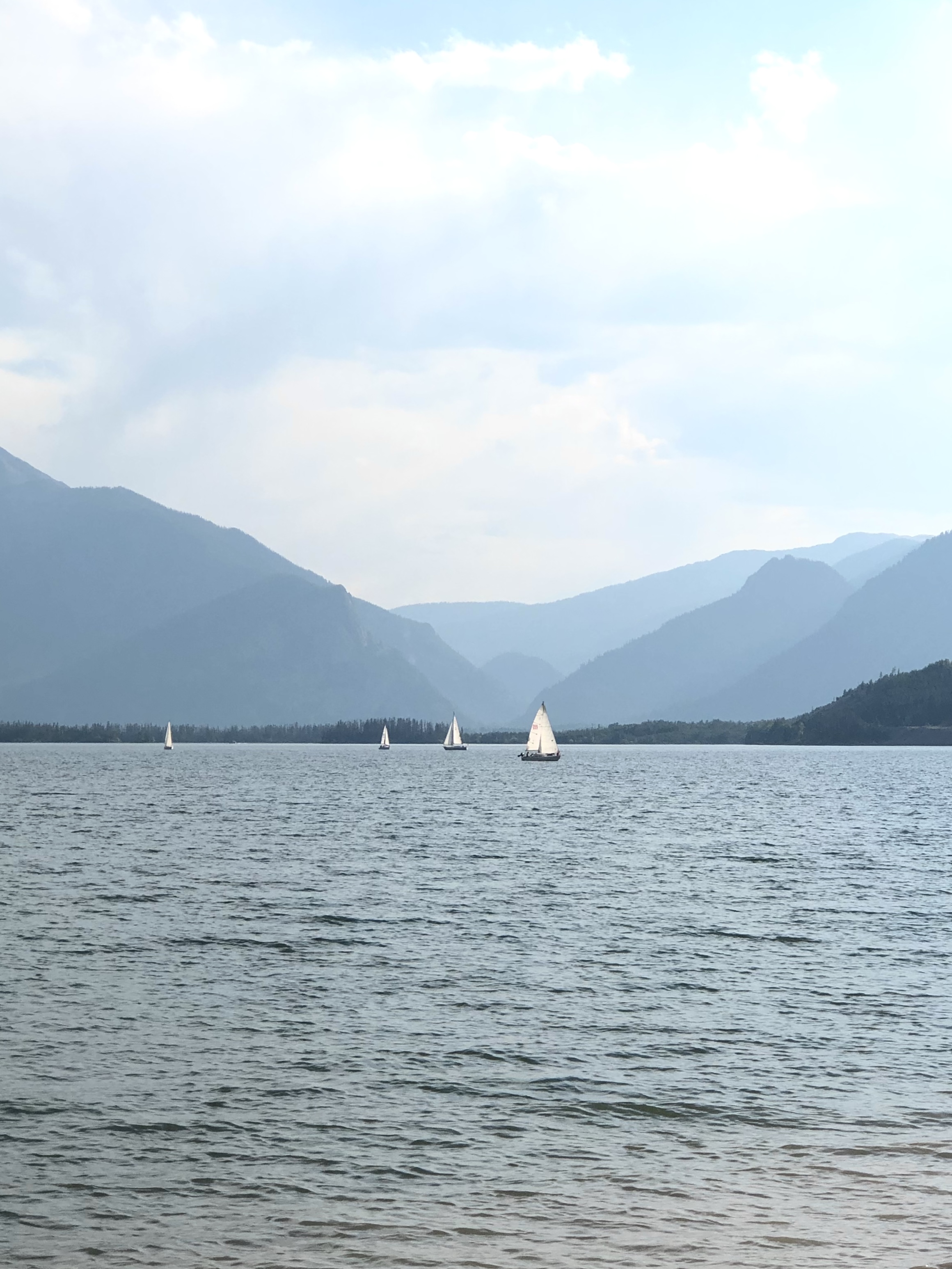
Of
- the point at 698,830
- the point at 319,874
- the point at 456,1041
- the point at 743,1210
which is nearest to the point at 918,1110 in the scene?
the point at 743,1210

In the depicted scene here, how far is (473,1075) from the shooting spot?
108 ft

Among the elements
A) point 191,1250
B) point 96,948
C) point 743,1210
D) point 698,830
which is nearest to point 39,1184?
point 191,1250

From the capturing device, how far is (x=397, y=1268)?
20.5 m

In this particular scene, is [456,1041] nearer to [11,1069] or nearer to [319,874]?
[11,1069]

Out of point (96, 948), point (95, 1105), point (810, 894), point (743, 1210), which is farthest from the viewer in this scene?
point (810, 894)

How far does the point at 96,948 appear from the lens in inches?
2015

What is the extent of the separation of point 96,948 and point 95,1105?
22.7 m

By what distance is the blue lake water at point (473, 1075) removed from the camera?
22.3 meters

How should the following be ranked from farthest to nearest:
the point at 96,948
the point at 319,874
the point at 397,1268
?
1. the point at 319,874
2. the point at 96,948
3. the point at 397,1268

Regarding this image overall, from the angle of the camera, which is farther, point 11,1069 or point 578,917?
point 578,917

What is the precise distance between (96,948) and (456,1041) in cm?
2045

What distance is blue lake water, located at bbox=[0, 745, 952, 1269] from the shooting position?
22.3m

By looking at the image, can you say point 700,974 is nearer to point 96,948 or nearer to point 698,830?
point 96,948

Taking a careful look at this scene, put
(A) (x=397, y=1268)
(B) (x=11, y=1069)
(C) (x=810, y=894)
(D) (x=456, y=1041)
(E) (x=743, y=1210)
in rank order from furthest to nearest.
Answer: (C) (x=810, y=894) → (D) (x=456, y=1041) → (B) (x=11, y=1069) → (E) (x=743, y=1210) → (A) (x=397, y=1268)
